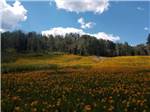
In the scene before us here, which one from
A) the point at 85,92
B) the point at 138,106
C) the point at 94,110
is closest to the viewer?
the point at 94,110

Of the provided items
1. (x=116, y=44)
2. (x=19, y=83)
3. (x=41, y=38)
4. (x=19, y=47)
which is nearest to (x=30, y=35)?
(x=41, y=38)

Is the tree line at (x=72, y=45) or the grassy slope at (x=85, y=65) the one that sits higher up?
the tree line at (x=72, y=45)

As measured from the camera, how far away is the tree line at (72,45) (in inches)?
6403

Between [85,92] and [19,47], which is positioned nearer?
[85,92]

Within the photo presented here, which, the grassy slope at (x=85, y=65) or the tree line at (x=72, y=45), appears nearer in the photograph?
the grassy slope at (x=85, y=65)

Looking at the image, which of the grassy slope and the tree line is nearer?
the grassy slope

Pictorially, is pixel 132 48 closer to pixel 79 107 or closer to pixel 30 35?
pixel 30 35

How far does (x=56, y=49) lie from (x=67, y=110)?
166552 mm

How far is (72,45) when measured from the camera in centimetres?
17112

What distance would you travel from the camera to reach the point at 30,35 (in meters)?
179

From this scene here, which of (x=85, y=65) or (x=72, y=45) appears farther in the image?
(x=72, y=45)

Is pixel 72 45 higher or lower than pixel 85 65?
higher

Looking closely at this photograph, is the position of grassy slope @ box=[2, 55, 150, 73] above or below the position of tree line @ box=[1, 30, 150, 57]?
below

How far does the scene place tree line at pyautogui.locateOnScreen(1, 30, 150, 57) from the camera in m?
163
